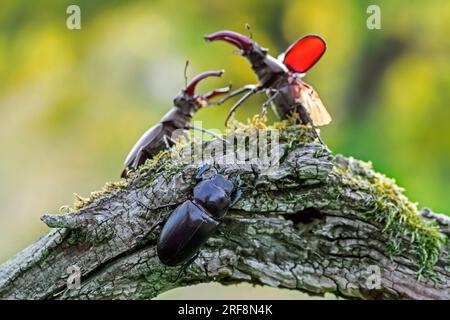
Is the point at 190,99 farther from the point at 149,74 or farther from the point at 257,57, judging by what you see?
the point at 149,74

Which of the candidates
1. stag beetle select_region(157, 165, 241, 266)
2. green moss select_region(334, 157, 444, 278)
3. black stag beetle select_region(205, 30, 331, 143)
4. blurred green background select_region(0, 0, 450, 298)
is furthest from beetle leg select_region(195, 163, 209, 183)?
blurred green background select_region(0, 0, 450, 298)

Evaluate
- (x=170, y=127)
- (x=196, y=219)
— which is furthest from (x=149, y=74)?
(x=196, y=219)

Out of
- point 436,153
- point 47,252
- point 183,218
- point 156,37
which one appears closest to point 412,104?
point 436,153

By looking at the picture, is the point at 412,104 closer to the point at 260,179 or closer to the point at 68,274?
the point at 260,179

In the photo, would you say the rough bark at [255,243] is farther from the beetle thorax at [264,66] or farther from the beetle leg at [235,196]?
the beetle thorax at [264,66]

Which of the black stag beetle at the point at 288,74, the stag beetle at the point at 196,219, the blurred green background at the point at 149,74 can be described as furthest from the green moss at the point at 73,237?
the blurred green background at the point at 149,74

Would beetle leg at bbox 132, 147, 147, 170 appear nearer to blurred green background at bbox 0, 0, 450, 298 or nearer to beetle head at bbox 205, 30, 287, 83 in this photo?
beetle head at bbox 205, 30, 287, 83
